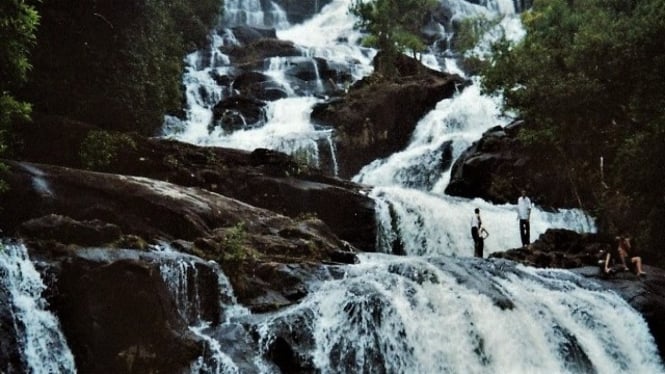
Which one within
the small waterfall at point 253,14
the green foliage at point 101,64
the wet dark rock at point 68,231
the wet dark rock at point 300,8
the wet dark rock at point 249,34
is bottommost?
the wet dark rock at point 68,231

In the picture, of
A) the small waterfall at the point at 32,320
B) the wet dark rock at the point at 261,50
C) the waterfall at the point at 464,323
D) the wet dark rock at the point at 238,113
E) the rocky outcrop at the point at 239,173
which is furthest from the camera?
the wet dark rock at the point at 261,50

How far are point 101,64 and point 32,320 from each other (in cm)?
1084

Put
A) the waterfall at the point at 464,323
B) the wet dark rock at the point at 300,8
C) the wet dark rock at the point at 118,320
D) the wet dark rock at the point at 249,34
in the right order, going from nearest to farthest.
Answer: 1. the wet dark rock at the point at 118,320
2. the waterfall at the point at 464,323
3. the wet dark rock at the point at 249,34
4. the wet dark rock at the point at 300,8

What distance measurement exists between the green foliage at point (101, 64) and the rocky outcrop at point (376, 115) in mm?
10139

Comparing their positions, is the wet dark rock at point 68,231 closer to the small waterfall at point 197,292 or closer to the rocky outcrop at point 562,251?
the small waterfall at point 197,292

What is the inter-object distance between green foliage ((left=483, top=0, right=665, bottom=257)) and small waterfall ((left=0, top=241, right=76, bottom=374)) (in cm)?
1472

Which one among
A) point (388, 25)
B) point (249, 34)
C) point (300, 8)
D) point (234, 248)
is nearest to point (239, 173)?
point (234, 248)

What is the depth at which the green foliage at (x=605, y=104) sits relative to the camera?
55.7ft

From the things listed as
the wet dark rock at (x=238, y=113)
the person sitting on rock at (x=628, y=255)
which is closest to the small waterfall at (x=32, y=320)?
the person sitting on rock at (x=628, y=255)

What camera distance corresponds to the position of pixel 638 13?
21078 mm

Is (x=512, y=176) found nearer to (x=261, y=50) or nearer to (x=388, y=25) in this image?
(x=388, y=25)

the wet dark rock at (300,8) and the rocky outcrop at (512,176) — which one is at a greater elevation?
the wet dark rock at (300,8)

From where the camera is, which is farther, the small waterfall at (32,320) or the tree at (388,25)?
the tree at (388,25)

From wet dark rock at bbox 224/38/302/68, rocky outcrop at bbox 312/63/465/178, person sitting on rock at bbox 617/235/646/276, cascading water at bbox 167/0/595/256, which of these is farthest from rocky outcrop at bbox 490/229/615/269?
→ wet dark rock at bbox 224/38/302/68
